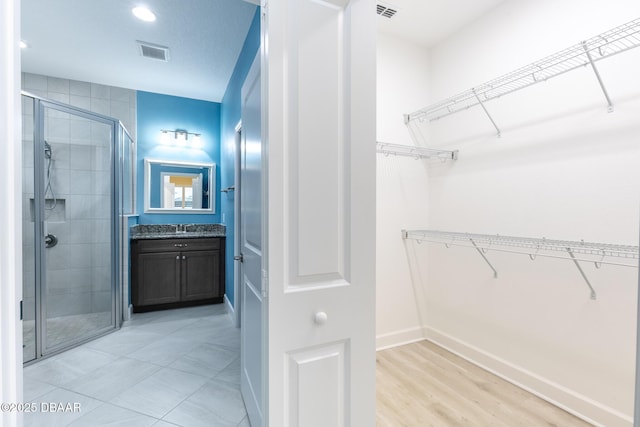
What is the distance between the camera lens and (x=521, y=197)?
201cm

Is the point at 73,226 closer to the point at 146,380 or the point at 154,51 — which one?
the point at 146,380

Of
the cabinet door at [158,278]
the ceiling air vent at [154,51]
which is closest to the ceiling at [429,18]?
the ceiling air vent at [154,51]

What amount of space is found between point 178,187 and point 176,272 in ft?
3.96

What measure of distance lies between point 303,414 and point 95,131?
337 centimetres

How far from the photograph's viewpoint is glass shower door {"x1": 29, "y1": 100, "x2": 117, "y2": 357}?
2.46 meters

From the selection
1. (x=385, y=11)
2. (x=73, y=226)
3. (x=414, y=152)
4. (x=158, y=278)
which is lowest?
(x=158, y=278)

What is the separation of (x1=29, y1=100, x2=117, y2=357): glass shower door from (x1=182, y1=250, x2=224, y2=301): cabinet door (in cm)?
73

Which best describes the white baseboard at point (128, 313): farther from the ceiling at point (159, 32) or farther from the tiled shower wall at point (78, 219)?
the ceiling at point (159, 32)

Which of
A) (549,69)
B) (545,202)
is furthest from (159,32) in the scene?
(545,202)

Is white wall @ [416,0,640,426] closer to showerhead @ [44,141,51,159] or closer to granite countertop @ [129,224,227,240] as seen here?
granite countertop @ [129,224,227,240]

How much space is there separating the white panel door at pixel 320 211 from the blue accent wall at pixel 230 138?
5.37 feet

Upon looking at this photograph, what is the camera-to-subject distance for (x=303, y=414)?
1.05 m

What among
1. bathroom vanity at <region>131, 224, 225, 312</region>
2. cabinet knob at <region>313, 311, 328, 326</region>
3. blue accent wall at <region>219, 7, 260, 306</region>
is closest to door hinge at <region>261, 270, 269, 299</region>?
cabinet knob at <region>313, 311, 328, 326</region>

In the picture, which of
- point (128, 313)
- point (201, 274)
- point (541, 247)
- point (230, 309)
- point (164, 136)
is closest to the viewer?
point (541, 247)
